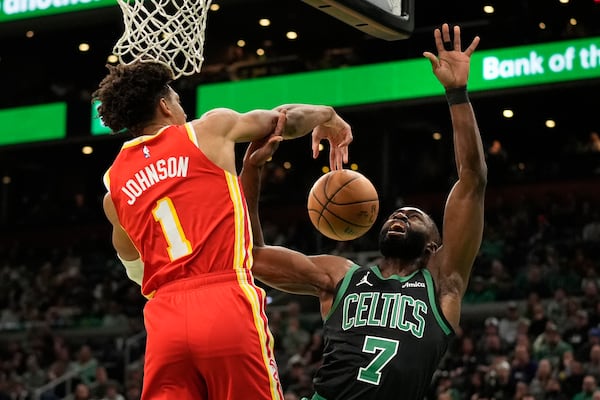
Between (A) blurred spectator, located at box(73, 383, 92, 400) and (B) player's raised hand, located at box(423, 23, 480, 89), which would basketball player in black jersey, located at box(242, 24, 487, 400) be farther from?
(A) blurred spectator, located at box(73, 383, 92, 400)

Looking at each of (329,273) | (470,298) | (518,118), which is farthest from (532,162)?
(329,273)

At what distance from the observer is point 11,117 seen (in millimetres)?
16125

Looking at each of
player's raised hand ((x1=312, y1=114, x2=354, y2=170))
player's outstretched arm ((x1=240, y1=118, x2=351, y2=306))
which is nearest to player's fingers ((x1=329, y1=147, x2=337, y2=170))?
player's raised hand ((x1=312, y1=114, x2=354, y2=170))

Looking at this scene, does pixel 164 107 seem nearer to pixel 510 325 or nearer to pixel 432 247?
pixel 432 247

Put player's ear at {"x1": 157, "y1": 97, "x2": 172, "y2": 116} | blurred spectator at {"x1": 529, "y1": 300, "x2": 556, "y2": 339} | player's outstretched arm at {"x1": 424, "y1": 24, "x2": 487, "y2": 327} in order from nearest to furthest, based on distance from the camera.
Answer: player's ear at {"x1": 157, "y1": 97, "x2": 172, "y2": 116} → player's outstretched arm at {"x1": 424, "y1": 24, "x2": 487, "y2": 327} → blurred spectator at {"x1": 529, "y1": 300, "x2": 556, "y2": 339}

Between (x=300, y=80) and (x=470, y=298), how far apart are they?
12.4ft

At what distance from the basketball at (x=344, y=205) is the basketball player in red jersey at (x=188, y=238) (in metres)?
0.87

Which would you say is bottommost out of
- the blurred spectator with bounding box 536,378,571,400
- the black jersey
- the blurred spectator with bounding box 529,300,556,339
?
the blurred spectator with bounding box 536,378,571,400

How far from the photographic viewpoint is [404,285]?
455 cm

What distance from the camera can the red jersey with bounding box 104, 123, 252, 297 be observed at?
12.9 feet

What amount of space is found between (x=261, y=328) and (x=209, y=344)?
21 centimetres

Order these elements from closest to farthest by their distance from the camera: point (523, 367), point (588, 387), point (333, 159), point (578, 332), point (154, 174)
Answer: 1. point (154, 174)
2. point (333, 159)
3. point (588, 387)
4. point (523, 367)
5. point (578, 332)

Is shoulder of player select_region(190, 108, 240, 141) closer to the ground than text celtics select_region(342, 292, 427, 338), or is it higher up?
higher up

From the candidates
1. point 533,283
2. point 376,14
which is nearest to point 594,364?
point 533,283
